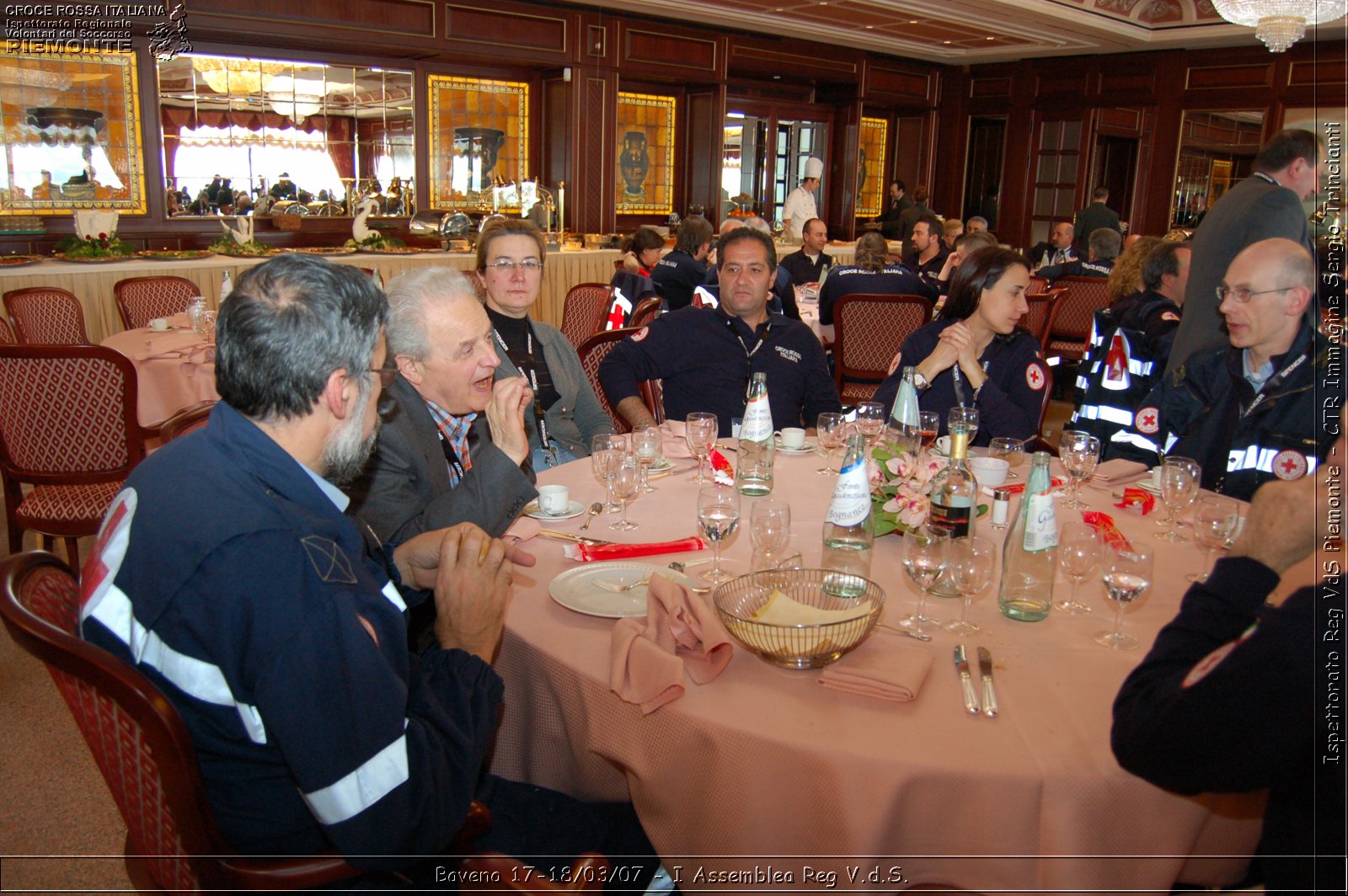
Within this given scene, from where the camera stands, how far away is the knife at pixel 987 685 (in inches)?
54.1

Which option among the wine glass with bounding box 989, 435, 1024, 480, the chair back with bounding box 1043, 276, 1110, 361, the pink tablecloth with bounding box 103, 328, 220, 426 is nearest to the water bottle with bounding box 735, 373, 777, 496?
the wine glass with bounding box 989, 435, 1024, 480

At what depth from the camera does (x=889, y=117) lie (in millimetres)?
13656

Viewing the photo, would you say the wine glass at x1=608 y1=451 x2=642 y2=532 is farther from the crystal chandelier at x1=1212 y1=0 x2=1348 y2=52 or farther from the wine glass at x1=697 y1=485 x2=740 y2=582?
the crystal chandelier at x1=1212 y1=0 x2=1348 y2=52

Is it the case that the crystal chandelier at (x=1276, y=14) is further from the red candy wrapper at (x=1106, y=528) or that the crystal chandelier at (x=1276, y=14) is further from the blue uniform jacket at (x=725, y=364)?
the red candy wrapper at (x=1106, y=528)

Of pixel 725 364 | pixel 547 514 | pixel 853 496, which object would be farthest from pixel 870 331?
pixel 853 496

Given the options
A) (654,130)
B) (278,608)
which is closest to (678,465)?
(278,608)

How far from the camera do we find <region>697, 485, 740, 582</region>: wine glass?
181 centimetres

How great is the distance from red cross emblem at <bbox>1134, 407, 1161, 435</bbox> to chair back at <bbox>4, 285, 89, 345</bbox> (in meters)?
5.10

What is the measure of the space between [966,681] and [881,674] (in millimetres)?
135

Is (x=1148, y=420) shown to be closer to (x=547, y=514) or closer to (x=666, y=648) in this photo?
(x=547, y=514)

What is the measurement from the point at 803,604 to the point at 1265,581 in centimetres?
71

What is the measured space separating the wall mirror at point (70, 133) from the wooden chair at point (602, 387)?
6.49 m

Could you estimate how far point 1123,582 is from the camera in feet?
5.31

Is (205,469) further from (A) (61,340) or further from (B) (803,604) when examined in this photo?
(A) (61,340)
